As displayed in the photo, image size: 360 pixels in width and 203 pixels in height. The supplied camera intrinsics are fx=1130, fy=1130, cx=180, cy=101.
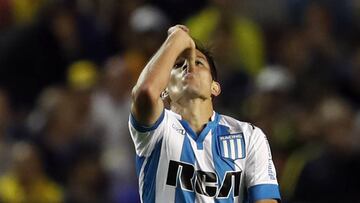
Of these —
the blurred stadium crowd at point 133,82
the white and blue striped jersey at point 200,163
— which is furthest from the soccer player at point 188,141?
the blurred stadium crowd at point 133,82

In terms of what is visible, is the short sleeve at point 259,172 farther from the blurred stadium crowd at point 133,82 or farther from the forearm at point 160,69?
the blurred stadium crowd at point 133,82

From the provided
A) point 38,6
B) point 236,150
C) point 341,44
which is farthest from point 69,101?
point 236,150

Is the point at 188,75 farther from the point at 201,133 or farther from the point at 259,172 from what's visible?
the point at 259,172

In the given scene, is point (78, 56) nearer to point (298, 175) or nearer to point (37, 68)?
point (37, 68)

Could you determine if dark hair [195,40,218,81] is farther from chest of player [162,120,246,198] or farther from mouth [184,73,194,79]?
chest of player [162,120,246,198]

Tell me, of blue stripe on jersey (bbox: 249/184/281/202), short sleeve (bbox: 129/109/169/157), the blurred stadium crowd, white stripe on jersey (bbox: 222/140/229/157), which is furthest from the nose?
the blurred stadium crowd

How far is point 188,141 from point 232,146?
0.69ft

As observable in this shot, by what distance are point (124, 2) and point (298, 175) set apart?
3.05 metres

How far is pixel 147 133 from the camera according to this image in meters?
5.11

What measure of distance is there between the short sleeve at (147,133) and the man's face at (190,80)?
0.66 ft

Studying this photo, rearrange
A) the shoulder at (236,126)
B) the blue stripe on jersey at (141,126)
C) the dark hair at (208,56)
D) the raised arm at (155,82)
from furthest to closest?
1. the dark hair at (208,56)
2. the shoulder at (236,126)
3. the blue stripe on jersey at (141,126)
4. the raised arm at (155,82)

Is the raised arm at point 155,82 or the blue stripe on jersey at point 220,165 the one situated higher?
the raised arm at point 155,82

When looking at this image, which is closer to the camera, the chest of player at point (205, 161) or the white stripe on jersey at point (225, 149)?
the chest of player at point (205, 161)

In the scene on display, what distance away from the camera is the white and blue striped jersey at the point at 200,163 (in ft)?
16.9
